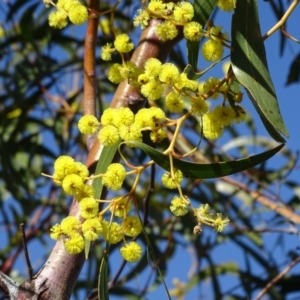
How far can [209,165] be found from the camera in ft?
2.49

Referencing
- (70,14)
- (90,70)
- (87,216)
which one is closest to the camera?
(87,216)

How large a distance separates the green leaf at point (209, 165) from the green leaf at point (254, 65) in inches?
1.6

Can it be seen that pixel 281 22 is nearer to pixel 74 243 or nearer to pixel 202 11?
pixel 202 11

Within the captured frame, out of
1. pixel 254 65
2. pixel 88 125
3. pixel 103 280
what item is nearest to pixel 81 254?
pixel 103 280

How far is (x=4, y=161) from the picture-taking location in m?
→ 1.85

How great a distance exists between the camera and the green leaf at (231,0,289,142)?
2.31 ft

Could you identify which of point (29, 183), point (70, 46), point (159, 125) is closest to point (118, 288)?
point (29, 183)

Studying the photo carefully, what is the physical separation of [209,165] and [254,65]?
0.10 meters

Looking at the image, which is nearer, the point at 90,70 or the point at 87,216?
the point at 87,216

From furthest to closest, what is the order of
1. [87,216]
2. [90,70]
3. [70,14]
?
1. [90,70]
2. [70,14]
3. [87,216]

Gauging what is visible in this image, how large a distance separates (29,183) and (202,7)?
1373 millimetres

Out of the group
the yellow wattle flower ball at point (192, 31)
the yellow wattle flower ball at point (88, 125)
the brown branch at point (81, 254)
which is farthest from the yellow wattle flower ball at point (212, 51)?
the brown branch at point (81, 254)

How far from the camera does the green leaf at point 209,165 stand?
0.74 m

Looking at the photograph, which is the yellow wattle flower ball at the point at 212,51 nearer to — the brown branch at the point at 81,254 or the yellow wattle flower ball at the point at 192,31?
the yellow wattle flower ball at the point at 192,31
